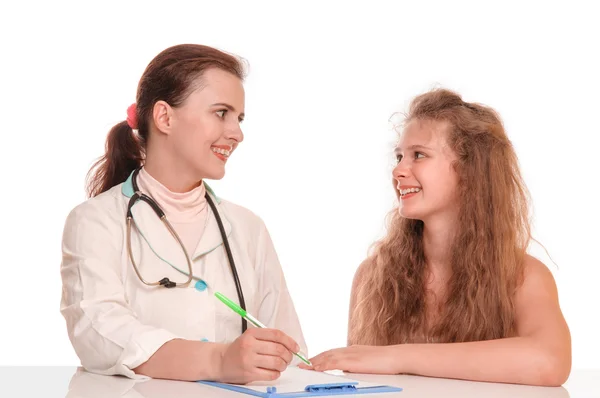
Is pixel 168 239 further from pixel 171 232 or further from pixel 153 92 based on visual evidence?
pixel 153 92

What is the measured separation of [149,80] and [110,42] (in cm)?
189

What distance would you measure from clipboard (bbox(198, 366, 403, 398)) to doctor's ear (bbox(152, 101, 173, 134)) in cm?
66

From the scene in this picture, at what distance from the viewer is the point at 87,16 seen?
12.5 ft

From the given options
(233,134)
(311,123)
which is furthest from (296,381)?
(311,123)

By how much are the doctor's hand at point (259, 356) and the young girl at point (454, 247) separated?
0.54m

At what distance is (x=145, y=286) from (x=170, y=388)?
1.26 ft

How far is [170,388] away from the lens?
1.53 meters

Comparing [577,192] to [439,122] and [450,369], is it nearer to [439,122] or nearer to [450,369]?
[439,122]

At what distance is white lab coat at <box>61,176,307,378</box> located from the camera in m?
1.68

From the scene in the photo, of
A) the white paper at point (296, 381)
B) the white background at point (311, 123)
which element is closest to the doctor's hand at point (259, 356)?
the white paper at point (296, 381)

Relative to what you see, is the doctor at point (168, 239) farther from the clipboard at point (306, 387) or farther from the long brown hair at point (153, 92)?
the clipboard at point (306, 387)

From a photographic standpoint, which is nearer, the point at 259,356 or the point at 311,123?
the point at 259,356

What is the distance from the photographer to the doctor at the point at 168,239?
171 cm

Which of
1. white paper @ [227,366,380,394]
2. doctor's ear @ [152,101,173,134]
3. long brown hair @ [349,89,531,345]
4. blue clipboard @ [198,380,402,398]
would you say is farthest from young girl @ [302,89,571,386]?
doctor's ear @ [152,101,173,134]
